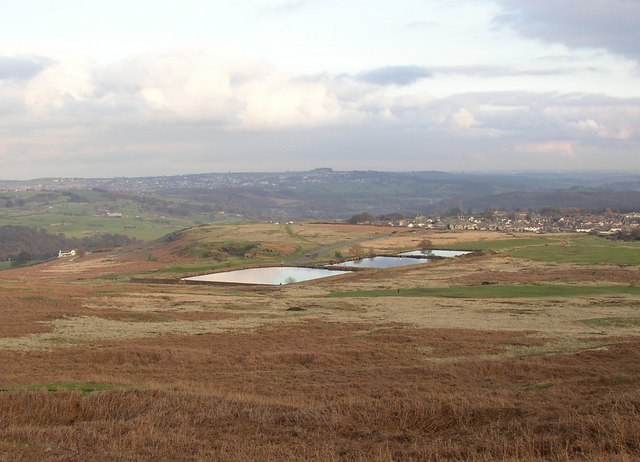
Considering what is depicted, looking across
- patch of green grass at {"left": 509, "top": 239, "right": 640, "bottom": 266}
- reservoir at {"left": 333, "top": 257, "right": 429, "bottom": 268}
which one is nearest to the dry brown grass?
patch of green grass at {"left": 509, "top": 239, "right": 640, "bottom": 266}

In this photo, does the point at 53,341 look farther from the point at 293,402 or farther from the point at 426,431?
the point at 426,431

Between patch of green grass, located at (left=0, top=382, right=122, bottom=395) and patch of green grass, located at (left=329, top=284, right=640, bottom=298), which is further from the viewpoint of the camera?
patch of green grass, located at (left=329, top=284, right=640, bottom=298)

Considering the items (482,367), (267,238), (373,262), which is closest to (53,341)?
(482,367)

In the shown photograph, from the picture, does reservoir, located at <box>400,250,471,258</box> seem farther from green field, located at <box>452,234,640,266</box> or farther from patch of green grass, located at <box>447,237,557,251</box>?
green field, located at <box>452,234,640,266</box>

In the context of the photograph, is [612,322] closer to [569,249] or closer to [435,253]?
[569,249]

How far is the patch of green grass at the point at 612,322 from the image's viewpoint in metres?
41.3

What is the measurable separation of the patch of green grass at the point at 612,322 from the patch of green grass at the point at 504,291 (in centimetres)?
1893

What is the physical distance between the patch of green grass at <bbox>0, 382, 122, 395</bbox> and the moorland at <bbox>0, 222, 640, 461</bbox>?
0.10m

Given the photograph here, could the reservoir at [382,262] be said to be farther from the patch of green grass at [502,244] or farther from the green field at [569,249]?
the patch of green grass at [502,244]

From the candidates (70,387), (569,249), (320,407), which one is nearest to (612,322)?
(320,407)

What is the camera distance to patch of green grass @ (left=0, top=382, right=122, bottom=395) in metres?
20.3

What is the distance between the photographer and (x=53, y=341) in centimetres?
3438

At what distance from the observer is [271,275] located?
340 ft

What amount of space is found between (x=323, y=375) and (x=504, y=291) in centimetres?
4801
